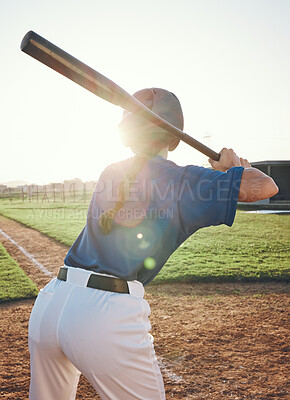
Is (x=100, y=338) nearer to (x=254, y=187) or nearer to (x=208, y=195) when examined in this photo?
(x=208, y=195)

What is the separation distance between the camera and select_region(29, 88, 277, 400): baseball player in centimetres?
154

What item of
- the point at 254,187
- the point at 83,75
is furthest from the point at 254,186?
the point at 83,75

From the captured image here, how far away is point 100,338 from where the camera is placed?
1519 mm

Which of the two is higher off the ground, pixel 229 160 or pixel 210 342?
→ pixel 229 160

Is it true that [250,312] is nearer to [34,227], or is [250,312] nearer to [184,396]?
[184,396]

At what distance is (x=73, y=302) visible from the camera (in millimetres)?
1616

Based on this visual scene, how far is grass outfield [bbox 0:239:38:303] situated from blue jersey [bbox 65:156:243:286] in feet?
16.5

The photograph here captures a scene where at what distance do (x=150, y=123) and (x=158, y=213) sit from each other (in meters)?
0.47

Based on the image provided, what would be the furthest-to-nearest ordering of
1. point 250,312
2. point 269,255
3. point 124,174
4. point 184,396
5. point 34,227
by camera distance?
point 34,227, point 269,255, point 250,312, point 184,396, point 124,174

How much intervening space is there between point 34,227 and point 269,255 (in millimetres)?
11077

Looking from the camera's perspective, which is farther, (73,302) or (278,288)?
(278,288)

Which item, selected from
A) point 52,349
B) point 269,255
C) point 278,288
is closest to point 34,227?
point 269,255

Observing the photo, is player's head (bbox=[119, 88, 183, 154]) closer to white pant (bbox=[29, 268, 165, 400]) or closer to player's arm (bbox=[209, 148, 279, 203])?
player's arm (bbox=[209, 148, 279, 203])

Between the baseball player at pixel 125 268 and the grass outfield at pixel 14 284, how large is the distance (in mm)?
4750
